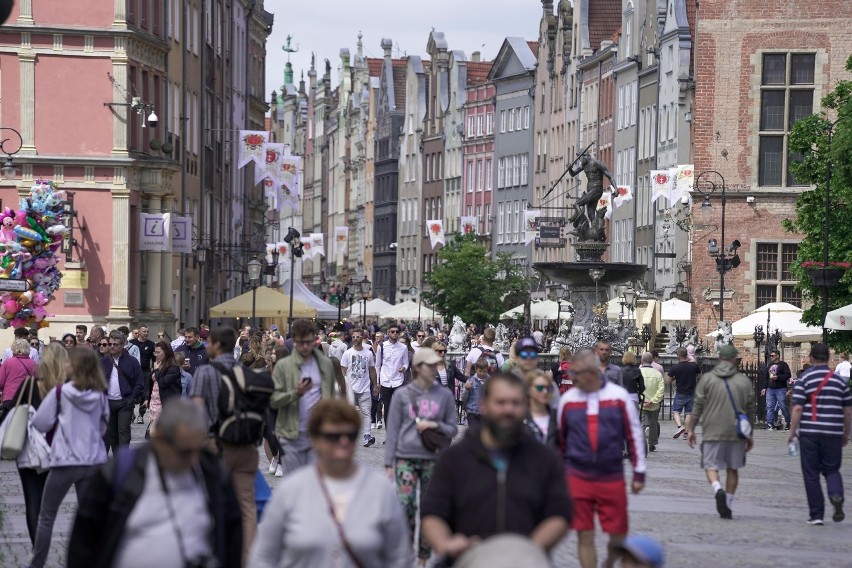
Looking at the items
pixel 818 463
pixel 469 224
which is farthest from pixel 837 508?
pixel 469 224

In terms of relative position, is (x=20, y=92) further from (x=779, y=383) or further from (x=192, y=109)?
(x=779, y=383)

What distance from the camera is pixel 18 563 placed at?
1383 cm

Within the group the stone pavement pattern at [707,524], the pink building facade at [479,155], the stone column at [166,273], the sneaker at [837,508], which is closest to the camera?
the stone pavement pattern at [707,524]

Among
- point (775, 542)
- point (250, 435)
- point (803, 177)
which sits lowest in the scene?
point (775, 542)

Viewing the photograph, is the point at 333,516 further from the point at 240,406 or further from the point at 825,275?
the point at 825,275

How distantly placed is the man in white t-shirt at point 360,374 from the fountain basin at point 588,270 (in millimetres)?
12046

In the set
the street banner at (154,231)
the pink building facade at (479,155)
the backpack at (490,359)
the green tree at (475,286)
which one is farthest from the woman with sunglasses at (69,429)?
the pink building facade at (479,155)

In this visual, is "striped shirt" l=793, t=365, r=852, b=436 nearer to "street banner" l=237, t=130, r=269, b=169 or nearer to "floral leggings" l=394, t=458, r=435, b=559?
"floral leggings" l=394, t=458, r=435, b=559

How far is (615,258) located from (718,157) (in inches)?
1374

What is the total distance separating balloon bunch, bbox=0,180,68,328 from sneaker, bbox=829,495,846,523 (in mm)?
14511

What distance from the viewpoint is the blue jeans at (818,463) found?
18.3 meters

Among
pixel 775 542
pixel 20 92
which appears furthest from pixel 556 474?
pixel 20 92

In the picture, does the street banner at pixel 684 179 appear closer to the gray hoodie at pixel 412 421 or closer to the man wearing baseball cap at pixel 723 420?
the man wearing baseball cap at pixel 723 420

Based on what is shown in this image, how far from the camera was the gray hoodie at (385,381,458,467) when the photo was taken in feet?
44.3
